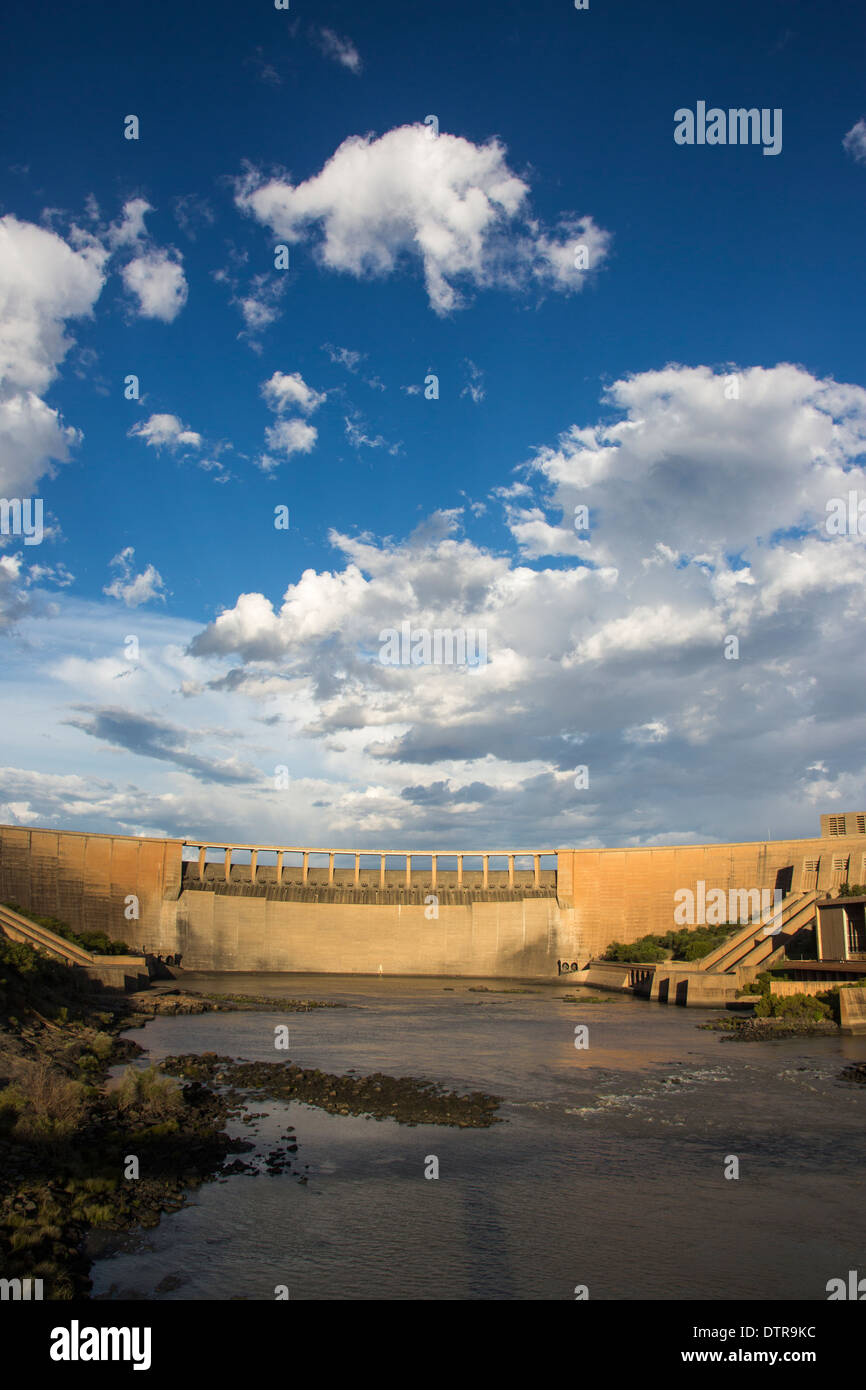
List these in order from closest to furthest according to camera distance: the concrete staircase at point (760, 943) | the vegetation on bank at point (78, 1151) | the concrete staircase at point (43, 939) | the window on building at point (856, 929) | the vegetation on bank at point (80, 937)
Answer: the vegetation on bank at point (78, 1151) → the window on building at point (856, 929) → the concrete staircase at point (43, 939) → the concrete staircase at point (760, 943) → the vegetation on bank at point (80, 937)

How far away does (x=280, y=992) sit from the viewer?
6103 centimetres

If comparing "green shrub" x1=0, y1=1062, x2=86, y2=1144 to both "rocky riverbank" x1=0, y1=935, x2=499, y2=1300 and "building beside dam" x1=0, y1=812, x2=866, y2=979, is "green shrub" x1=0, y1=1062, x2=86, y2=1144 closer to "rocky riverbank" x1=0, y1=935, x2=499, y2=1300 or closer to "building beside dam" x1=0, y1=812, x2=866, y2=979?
"rocky riverbank" x1=0, y1=935, x2=499, y2=1300

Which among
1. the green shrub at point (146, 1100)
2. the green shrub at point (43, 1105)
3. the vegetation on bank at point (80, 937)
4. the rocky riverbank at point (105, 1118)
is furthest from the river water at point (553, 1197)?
the vegetation on bank at point (80, 937)

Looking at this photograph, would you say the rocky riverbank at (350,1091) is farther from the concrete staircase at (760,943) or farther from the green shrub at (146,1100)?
the concrete staircase at (760,943)

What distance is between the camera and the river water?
11.2m

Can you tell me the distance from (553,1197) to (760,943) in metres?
43.2

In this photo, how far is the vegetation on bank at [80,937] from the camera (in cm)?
5716

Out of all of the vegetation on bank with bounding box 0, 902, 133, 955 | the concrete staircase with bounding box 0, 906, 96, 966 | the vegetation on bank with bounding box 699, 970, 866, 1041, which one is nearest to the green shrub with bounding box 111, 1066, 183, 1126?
the vegetation on bank with bounding box 699, 970, 866, 1041

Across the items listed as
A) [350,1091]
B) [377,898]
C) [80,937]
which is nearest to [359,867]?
[377,898]

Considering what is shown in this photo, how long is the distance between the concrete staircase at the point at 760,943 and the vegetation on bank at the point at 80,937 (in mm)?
39994

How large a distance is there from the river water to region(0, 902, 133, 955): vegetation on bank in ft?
103

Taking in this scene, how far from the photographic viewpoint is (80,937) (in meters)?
Answer: 61.0

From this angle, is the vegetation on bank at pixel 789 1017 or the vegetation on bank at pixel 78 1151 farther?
the vegetation on bank at pixel 789 1017
